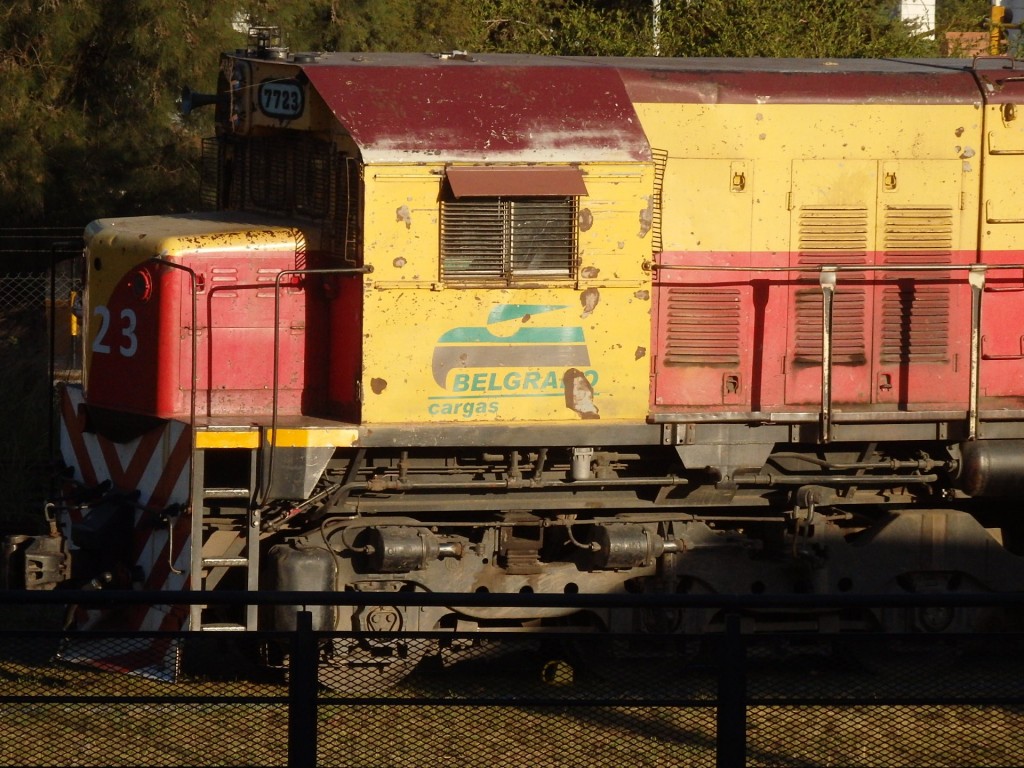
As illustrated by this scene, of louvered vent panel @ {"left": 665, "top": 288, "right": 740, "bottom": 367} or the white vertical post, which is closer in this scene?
louvered vent panel @ {"left": 665, "top": 288, "right": 740, "bottom": 367}

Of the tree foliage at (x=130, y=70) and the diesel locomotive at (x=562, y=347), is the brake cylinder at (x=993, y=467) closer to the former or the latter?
the diesel locomotive at (x=562, y=347)

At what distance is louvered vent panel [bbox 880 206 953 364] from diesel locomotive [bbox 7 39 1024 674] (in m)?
0.02

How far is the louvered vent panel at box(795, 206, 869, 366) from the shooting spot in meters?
9.09

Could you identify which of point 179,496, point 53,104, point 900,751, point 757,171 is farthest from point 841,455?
point 53,104

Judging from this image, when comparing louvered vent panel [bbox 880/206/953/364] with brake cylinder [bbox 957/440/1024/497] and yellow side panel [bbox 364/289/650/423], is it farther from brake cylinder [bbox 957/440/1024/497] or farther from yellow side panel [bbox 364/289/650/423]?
yellow side panel [bbox 364/289/650/423]

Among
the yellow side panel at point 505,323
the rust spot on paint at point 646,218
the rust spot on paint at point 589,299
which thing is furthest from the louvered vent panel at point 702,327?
the rust spot on paint at point 589,299

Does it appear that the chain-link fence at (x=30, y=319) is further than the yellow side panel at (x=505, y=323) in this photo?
Yes

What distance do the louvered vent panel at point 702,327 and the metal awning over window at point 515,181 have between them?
1.00m

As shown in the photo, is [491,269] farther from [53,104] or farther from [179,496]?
[53,104]

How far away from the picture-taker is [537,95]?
27.9ft

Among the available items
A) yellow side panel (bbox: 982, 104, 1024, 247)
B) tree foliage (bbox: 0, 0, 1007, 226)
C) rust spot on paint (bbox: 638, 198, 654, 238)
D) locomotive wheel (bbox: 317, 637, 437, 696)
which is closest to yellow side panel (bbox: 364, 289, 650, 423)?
rust spot on paint (bbox: 638, 198, 654, 238)

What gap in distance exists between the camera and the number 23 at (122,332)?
28.5ft

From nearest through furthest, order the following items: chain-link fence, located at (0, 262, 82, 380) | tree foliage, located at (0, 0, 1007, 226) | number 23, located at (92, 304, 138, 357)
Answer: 1. number 23, located at (92, 304, 138, 357)
2. chain-link fence, located at (0, 262, 82, 380)
3. tree foliage, located at (0, 0, 1007, 226)

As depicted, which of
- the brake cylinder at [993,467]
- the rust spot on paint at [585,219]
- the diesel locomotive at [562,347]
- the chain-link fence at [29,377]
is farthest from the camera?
the chain-link fence at [29,377]
